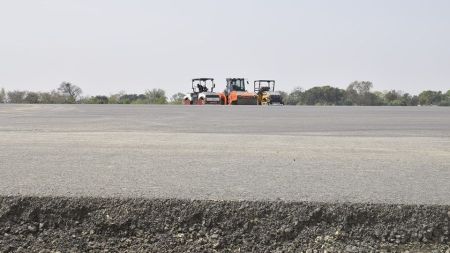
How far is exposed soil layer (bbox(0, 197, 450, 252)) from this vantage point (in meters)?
3.39

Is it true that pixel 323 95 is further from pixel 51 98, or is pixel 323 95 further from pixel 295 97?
pixel 51 98

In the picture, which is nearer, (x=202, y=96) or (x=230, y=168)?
(x=230, y=168)

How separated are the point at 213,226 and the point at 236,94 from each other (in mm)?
35002

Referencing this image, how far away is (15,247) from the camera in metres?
3.38

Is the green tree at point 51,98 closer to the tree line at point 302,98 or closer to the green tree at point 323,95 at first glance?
the tree line at point 302,98

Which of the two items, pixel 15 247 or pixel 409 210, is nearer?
pixel 15 247

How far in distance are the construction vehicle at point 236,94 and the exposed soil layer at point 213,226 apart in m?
34.2

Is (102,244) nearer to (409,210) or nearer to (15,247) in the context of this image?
(15,247)

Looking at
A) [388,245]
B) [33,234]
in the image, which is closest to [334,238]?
[388,245]

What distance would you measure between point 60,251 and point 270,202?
1.49 m

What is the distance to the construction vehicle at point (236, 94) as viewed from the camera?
38.1 meters

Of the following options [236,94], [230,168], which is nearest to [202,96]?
[236,94]

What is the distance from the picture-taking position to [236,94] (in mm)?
38500

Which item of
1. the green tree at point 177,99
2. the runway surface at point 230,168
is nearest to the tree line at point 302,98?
the green tree at point 177,99
